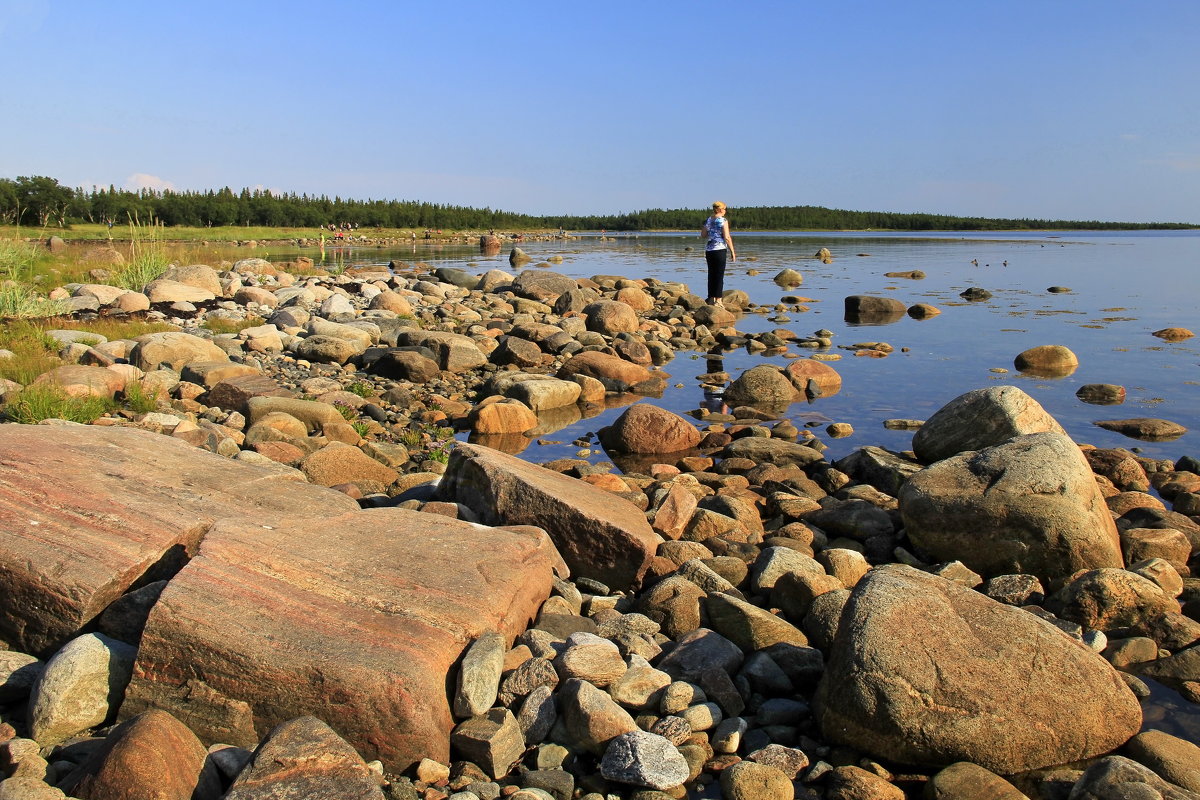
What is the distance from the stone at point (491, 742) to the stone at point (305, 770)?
484 millimetres

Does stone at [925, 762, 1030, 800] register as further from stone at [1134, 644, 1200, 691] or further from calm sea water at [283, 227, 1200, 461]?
calm sea water at [283, 227, 1200, 461]

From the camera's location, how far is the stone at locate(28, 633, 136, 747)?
377 centimetres

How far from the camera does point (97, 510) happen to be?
4738mm

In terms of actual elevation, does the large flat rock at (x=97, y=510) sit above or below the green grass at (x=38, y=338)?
below

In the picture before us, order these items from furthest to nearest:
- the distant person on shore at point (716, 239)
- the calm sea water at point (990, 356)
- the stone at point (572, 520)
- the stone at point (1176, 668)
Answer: the distant person on shore at point (716, 239) < the calm sea water at point (990, 356) < the stone at point (572, 520) < the stone at point (1176, 668)

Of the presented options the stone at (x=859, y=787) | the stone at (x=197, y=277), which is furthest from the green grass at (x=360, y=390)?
the stone at (x=197, y=277)

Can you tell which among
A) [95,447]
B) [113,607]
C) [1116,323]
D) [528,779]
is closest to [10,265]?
[95,447]

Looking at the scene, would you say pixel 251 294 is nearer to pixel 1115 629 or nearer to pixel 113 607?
pixel 113 607

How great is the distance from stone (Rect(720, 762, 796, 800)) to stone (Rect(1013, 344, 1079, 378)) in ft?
Answer: 47.1

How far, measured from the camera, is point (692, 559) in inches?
238

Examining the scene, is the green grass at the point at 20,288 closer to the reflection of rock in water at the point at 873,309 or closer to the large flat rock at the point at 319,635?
the large flat rock at the point at 319,635

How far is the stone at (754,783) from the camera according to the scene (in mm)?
3689

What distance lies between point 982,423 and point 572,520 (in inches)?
210

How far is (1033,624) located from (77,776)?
4.48 m
